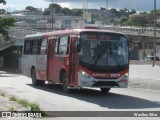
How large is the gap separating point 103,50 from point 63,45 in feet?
8.25

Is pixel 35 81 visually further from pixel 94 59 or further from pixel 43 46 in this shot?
pixel 94 59

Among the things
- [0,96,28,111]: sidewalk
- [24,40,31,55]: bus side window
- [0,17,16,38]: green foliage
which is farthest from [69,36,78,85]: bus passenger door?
[0,17,16,38]: green foliage

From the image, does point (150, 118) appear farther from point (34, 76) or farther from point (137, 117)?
point (34, 76)

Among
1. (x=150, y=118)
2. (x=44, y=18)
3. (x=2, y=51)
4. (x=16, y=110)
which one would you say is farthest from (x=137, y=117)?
(x=44, y=18)

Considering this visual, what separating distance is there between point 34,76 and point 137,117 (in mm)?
13110

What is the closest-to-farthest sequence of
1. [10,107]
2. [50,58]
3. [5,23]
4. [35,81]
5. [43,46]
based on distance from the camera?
1. [10,107]
2. [50,58]
3. [43,46]
4. [35,81]
5. [5,23]

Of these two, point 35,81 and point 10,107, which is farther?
point 35,81

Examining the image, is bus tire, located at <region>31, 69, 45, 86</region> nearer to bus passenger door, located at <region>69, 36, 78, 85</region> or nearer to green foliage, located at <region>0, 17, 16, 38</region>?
bus passenger door, located at <region>69, 36, 78, 85</region>

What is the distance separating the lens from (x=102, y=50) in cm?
1806

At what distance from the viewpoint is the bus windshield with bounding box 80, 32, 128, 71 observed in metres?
18.0

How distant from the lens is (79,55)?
18.0 metres

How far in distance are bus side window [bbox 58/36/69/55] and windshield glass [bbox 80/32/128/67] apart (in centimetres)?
154

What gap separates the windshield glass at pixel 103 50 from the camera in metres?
18.0

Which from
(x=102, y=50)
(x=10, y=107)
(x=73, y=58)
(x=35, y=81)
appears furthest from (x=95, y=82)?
(x=35, y=81)
